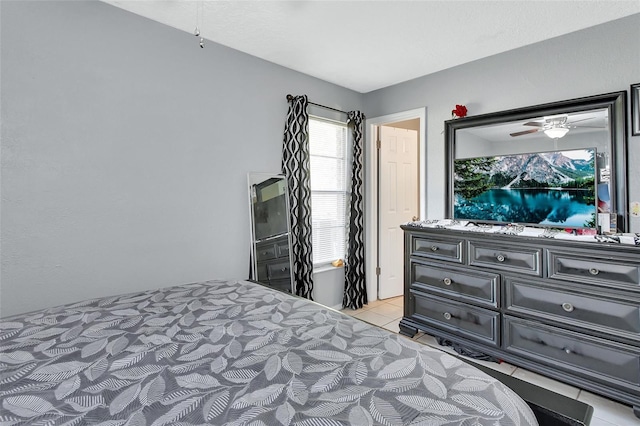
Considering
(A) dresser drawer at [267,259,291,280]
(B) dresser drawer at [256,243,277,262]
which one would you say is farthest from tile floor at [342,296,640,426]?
(B) dresser drawer at [256,243,277,262]

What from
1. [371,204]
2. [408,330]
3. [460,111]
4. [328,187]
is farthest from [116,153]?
[460,111]

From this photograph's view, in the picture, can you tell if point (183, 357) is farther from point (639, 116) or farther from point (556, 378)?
point (639, 116)

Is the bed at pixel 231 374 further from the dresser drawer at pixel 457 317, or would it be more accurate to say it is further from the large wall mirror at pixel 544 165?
the large wall mirror at pixel 544 165

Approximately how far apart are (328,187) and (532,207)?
1967 mm

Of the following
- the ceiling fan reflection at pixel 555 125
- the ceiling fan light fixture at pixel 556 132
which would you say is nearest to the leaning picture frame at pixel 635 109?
the ceiling fan reflection at pixel 555 125

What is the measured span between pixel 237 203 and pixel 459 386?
2.31m

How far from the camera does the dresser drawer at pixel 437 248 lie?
267 centimetres

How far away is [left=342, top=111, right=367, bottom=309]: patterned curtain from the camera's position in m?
3.73

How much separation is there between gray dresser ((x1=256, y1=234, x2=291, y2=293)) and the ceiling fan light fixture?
7.96ft

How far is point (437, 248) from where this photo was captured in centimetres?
279

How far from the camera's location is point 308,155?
3.25 m

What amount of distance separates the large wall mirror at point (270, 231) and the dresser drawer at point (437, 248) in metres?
1.22

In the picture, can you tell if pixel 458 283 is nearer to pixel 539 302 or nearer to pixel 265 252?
pixel 539 302

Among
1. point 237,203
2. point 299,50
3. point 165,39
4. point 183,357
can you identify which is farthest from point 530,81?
point 183,357
